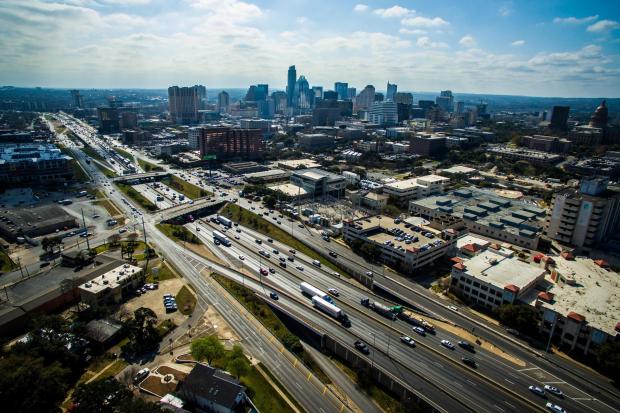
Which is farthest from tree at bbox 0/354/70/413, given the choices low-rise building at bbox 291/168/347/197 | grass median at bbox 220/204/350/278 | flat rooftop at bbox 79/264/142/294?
low-rise building at bbox 291/168/347/197

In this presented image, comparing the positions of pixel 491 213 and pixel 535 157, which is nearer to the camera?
pixel 491 213

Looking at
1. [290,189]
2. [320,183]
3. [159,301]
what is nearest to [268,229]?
[290,189]

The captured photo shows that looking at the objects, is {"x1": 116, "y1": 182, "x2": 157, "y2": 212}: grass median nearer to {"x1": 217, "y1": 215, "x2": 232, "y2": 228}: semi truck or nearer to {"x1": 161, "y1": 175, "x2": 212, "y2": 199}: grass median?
{"x1": 161, "y1": 175, "x2": 212, "y2": 199}: grass median

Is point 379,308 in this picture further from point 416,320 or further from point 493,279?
point 493,279

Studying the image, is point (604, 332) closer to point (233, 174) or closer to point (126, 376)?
point (126, 376)

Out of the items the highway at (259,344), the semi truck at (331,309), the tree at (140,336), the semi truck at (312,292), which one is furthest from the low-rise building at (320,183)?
the tree at (140,336)

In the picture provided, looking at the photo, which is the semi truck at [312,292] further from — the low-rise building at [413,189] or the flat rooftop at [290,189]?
the low-rise building at [413,189]
